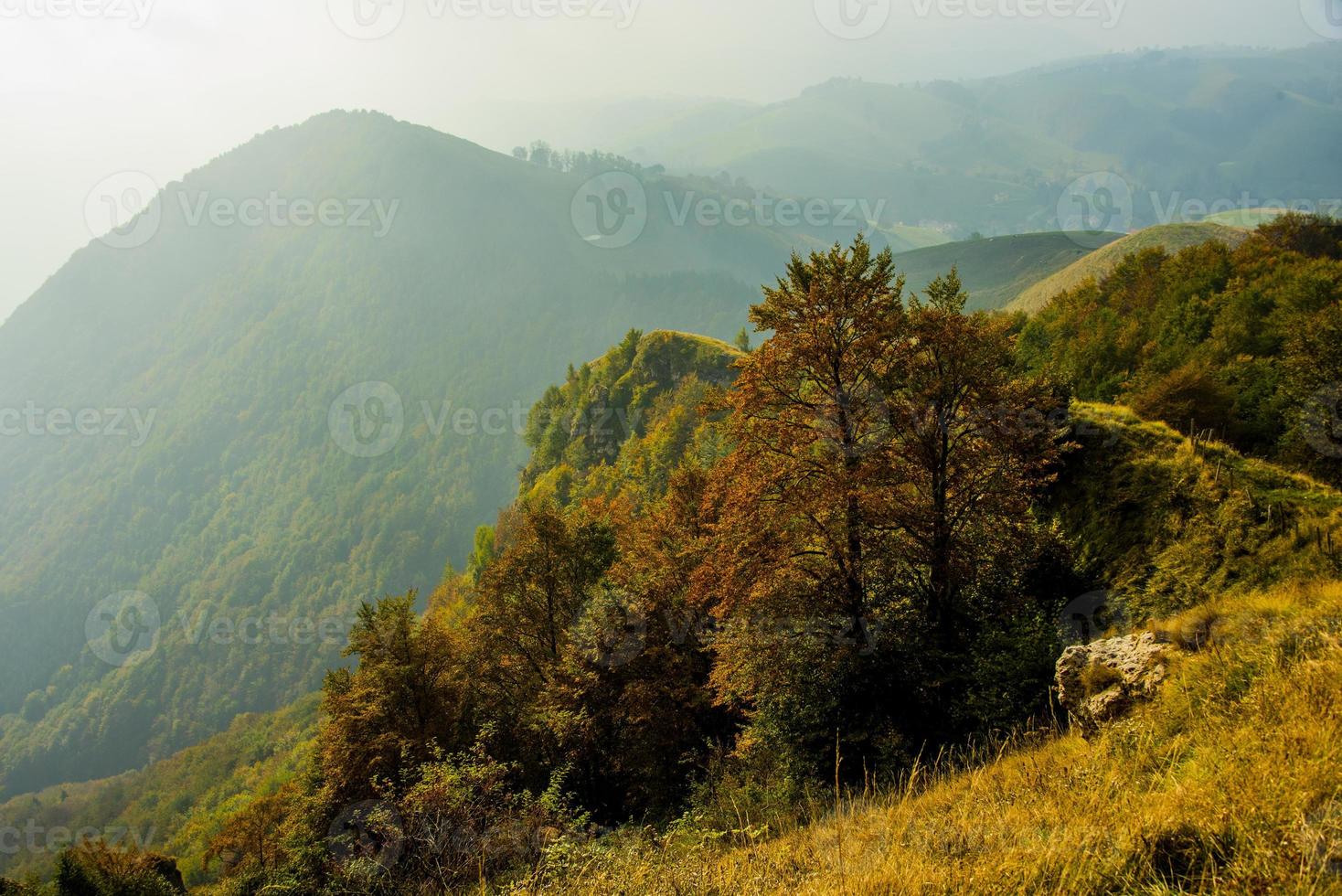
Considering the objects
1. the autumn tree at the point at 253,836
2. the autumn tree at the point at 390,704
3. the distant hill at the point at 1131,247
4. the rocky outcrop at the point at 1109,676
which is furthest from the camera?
the distant hill at the point at 1131,247

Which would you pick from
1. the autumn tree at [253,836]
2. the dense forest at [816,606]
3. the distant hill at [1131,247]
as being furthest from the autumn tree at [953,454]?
the distant hill at [1131,247]

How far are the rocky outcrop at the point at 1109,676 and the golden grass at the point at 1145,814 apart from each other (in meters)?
0.51

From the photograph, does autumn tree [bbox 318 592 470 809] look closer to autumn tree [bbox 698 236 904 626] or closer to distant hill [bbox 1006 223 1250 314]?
autumn tree [bbox 698 236 904 626]

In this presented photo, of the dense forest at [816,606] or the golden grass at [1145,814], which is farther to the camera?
the dense forest at [816,606]

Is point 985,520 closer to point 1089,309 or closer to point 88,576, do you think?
point 1089,309

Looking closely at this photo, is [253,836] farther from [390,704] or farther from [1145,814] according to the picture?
[1145,814]

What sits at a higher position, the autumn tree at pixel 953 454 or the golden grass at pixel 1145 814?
the autumn tree at pixel 953 454

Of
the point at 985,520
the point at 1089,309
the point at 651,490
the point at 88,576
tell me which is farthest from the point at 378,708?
the point at 88,576

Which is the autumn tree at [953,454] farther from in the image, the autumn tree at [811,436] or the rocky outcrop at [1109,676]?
the rocky outcrop at [1109,676]

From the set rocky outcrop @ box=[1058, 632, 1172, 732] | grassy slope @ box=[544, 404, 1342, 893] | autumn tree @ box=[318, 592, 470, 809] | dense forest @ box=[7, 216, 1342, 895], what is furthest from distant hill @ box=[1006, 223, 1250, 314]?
grassy slope @ box=[544, 404, 1342, 893]

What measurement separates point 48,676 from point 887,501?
25556 centimetres

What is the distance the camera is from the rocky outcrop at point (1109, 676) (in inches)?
314

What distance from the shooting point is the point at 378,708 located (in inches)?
775

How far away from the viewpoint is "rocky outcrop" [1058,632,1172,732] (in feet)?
26.2
